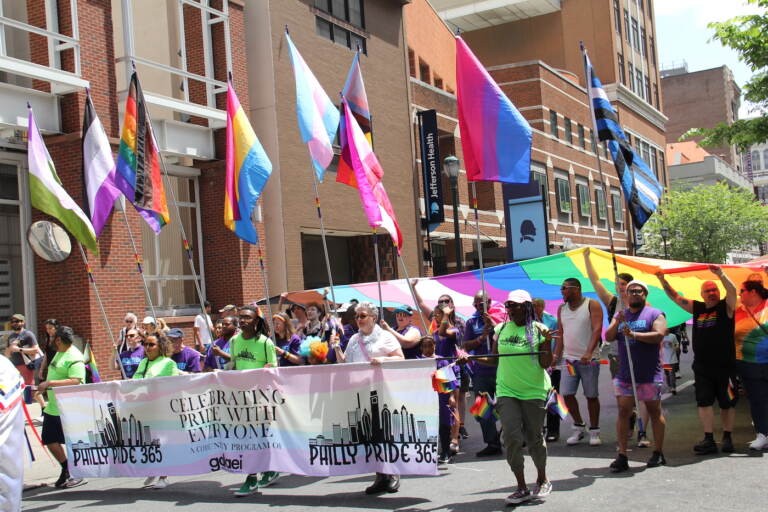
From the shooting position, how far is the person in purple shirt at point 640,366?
766cm

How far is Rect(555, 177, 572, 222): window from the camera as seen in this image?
4088cm

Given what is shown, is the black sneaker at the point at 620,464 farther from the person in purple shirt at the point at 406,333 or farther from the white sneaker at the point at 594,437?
the person in purple shirt at the point at 406,333

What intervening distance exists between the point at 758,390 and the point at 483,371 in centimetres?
281

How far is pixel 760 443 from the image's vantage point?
322 inches

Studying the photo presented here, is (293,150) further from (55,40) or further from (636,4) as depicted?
(636,4)

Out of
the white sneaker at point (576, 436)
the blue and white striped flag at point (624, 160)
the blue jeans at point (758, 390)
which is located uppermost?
the blue and white striped flag at point (624, 160)

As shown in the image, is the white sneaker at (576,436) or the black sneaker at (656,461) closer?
the black sneaker at (656,461)

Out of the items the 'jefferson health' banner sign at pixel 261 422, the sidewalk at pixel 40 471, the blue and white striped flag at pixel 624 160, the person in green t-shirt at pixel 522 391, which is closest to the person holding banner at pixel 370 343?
the 'jefferson health' banner sign at pixel 261 422

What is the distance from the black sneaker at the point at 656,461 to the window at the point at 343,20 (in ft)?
57.6

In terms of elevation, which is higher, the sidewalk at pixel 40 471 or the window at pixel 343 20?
the window at pixel 343 20

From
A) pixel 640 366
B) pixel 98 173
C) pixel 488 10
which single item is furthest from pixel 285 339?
pixel 488 10

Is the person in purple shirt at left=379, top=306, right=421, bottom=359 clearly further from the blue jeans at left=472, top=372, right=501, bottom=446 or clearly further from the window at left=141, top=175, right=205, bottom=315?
the window at left=141, top=175, right=205, bottom=315

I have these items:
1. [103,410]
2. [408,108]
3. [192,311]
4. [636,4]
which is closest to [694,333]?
[103,410]

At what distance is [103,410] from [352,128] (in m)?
4.35
